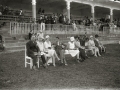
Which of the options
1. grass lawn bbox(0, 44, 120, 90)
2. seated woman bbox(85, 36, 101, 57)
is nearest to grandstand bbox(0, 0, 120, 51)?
seated woman bbox(85, 36, 101, 57)

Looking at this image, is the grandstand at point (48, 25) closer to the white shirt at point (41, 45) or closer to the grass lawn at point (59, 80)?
the white shirt at point (41, 45)

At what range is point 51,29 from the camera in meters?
17.2

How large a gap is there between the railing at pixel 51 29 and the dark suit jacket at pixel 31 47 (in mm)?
5904

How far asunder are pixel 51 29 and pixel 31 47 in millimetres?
8842

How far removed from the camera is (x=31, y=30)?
14695mm

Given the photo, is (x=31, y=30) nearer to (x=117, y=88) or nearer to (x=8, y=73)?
(x=8, y=73)

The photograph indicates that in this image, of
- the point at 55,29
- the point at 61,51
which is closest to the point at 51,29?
the point at 55,29

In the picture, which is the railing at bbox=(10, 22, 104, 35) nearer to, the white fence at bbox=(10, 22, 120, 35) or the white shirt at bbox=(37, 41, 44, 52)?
the white fence at bbox=(10, 22, 120, 35)

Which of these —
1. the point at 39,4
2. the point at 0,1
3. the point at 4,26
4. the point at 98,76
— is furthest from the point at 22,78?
the point at 39,4

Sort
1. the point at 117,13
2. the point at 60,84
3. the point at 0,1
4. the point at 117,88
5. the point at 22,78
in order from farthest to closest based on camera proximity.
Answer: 1. the point at 117,13
2. the point at 0,1
3. the point at 22,78
4. the point at 60,84
5. the point at 117,88

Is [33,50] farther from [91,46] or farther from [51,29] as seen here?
[51,29]

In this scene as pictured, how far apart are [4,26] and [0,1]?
4878 mm

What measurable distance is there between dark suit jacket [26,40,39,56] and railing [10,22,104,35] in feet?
19.4

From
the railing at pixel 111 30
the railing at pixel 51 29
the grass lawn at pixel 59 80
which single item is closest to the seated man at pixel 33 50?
the grass lawn at pixel 59 80
